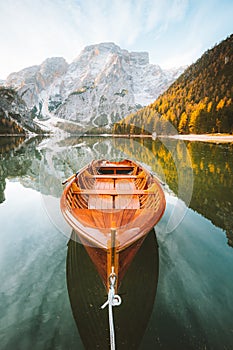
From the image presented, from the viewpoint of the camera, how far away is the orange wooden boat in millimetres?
3014

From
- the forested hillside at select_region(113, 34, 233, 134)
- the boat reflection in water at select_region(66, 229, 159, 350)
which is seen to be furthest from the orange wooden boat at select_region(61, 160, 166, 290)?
the forested hillside at select_region(113, 34, 233, 134)

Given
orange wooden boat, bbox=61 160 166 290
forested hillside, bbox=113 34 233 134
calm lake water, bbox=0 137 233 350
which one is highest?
forested hillside, bbox=113 34 233 134

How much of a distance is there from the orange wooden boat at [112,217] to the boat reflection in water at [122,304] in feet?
2.09

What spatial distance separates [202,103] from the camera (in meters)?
62.2

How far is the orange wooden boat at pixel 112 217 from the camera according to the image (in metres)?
3.01

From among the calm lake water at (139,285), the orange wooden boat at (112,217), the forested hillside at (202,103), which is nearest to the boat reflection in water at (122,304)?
the calm lake water at (139,285)

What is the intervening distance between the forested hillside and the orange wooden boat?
51302mm

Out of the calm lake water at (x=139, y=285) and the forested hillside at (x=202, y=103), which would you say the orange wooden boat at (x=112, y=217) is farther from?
the forested hillside at (x=202, y=103)

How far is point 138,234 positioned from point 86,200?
135 inches

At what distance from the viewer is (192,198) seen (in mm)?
9102

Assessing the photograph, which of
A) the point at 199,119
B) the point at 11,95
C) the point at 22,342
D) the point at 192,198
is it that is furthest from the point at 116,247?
the point at 11,95

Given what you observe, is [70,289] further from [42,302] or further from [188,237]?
[188,237]

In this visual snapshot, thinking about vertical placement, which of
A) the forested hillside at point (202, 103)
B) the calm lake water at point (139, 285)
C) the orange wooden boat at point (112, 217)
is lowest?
the calm lake water at point (139, 285)

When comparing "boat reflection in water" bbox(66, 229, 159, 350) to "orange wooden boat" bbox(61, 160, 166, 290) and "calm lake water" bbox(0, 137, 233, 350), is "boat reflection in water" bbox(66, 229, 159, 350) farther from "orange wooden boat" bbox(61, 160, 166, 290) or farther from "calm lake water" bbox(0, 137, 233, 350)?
"orange wooden boat" bbox(61, 160, 166, 290)
